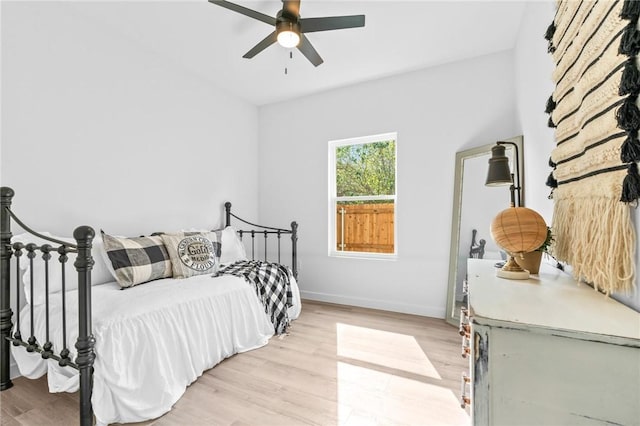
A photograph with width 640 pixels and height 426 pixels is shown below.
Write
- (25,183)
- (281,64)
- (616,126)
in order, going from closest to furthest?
(616,126), (25,183), (281,64)

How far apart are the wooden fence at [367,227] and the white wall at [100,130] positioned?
4.91ft

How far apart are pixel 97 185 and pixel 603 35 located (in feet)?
9.99

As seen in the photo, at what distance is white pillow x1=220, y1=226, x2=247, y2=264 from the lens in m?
3.09

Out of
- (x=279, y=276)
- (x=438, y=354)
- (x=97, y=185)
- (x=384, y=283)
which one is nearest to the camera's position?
(x=438, y=354)

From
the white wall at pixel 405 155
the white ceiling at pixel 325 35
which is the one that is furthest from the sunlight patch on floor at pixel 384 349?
the white ceiling at pixel 325 35

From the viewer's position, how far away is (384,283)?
3342 millimetres

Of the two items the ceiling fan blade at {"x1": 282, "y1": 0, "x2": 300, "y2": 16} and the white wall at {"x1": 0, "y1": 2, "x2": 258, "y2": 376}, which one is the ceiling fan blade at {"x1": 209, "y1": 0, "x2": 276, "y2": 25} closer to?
the ceiling fan blade at {"x1": 282, "y1": 0, "x2": 300, "y2": 16}

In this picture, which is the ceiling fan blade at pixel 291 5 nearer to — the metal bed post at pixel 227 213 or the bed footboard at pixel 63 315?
the bed footboard at pixel 63 315

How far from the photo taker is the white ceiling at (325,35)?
2.24 metres

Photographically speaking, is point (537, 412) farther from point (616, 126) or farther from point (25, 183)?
point (25, 183)

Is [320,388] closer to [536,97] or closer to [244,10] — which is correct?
[536,97]

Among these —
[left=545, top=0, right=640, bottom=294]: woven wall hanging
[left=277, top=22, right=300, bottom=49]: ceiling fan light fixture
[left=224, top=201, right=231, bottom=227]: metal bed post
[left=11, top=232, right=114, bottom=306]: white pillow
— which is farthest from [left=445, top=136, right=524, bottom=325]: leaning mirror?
[left=11, top=232, right=114, bottom=306]: white pillow

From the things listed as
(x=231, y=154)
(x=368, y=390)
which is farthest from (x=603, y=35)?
(x=231, y=154)

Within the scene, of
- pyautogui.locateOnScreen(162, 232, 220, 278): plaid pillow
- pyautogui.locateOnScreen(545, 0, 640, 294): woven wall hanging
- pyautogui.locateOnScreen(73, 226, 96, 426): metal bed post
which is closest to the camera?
pyautogui.locateOnScreen(545, 0, 640, 294): woven wall hanging
